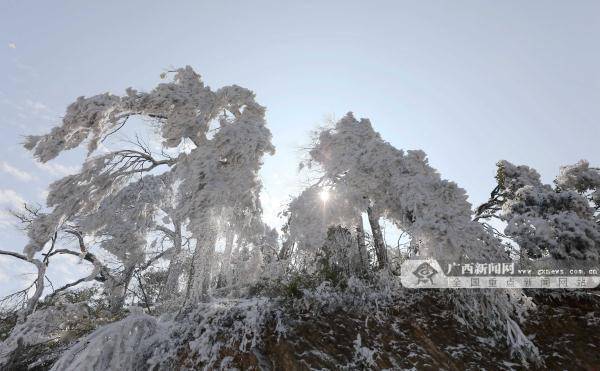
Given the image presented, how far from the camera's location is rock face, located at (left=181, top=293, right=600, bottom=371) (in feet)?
15.1

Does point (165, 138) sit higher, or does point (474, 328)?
point (165, 138)

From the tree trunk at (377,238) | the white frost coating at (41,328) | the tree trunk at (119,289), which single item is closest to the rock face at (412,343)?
the tree trunk at (377,238)

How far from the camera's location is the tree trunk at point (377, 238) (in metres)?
7.88

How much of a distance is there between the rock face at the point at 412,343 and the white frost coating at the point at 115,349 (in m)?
0.67

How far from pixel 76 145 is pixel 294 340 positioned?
7.64 m

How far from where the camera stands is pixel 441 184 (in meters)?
6.58

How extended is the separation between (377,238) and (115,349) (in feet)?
19.5

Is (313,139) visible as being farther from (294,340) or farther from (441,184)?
(294,340)

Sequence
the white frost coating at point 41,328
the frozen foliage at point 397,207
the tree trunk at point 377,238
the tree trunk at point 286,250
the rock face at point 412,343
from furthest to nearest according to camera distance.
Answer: the tree trunk at point 286,250
the tree trunk at point 377,238
the white frost coating at point 41,328
the frozen foliage at point 397,207
the rock face at point 412,343

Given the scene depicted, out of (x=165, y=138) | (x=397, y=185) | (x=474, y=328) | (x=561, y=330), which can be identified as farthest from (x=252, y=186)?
(x=561, y=330)

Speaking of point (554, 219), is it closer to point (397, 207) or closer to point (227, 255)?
point (397, 207)

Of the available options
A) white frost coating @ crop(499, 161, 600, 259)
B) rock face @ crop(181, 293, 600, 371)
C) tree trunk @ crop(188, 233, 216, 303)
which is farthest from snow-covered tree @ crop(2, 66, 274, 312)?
white frost coating @ crop(499, 161, 600, 259)

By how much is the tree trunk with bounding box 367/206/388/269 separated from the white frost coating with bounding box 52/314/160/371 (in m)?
5.04

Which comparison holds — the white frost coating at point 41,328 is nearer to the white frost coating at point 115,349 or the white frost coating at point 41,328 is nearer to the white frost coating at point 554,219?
the white frost coating at point 115,349
